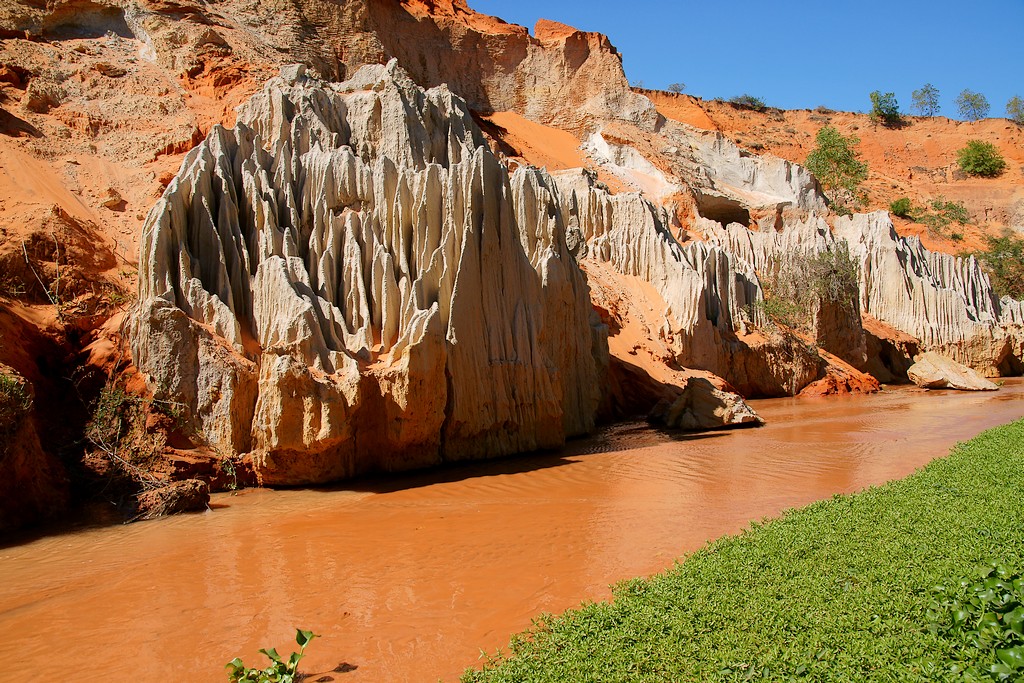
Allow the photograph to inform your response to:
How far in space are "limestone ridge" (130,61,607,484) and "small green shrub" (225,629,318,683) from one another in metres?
5.10

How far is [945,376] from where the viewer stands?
24625 millimetres

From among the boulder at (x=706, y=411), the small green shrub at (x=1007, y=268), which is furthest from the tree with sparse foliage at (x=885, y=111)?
the boulder at (x=706, y=411)

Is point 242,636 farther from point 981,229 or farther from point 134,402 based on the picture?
point 981,229

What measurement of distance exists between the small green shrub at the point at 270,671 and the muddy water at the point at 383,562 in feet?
0.51

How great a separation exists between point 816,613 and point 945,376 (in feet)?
78.3

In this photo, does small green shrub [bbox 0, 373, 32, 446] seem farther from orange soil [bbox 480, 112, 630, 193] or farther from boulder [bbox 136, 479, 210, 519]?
orange soil [bbox 480, 112, 630, 193]

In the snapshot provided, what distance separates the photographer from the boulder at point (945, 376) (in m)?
24.0

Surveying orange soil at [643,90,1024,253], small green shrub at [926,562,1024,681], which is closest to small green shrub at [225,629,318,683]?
small green shrub at [926,562,1024,681]

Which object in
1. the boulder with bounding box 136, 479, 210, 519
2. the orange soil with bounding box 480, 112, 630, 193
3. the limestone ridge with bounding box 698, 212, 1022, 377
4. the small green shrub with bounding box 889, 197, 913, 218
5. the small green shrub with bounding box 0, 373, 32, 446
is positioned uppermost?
the orange soil with bounding box 480, 112, 630, 193

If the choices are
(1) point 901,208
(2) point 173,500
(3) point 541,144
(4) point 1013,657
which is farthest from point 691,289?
(1) point 901,208

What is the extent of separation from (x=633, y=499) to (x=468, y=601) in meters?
3.96

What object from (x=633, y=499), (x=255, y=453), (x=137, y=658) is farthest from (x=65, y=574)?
(x=633, y=499)

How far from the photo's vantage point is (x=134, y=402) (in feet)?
31.5

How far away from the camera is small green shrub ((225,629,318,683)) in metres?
4.39
